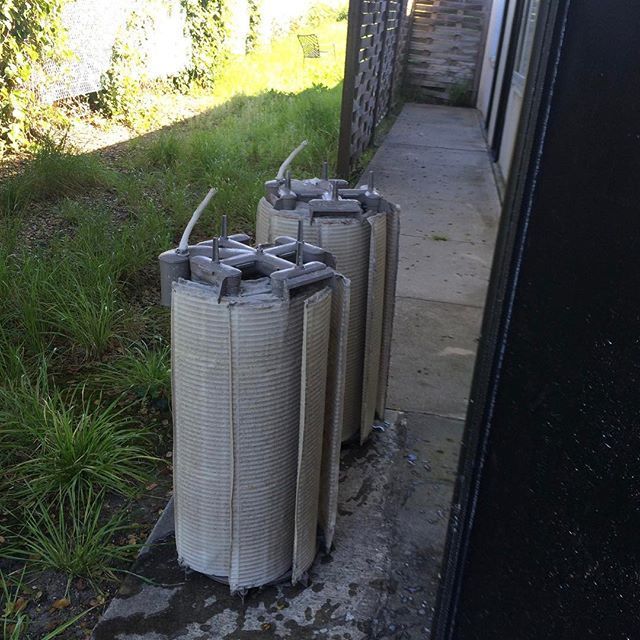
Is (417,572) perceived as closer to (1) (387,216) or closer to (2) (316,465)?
(2) (316,465)

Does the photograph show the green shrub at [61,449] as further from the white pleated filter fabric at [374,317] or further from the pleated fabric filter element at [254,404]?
the white pleated filter fabric at [374,317]

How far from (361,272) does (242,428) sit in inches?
34.1

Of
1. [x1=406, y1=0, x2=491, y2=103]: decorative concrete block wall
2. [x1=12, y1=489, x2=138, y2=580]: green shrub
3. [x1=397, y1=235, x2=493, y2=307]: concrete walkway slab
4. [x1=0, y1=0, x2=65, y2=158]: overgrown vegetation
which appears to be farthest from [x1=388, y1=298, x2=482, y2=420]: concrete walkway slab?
[x1=406, y1=0, x2=491, y2=103]: decorative concrete block wall

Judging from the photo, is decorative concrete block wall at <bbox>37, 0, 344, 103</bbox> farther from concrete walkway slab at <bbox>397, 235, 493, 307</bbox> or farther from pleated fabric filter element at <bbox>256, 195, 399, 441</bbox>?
pleated fabric filter element at <bbox>256, 195, 399, 441</bbox>

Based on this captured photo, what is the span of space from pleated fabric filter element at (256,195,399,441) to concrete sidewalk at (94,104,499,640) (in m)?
0.24

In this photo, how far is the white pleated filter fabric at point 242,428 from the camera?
65.6 inches

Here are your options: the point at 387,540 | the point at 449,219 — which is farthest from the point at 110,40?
the point at 387,540

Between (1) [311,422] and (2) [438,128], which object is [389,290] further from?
(2) [438,128]

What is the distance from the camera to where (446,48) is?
506 inches

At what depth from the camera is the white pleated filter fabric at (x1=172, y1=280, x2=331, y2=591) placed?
1666 millimetres

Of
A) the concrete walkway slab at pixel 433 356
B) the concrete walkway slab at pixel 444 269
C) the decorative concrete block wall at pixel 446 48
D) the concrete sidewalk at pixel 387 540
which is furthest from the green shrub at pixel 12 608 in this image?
the decorative concrete block wall at pixel 446 48

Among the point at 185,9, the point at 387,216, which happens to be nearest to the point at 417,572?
the point at 387,216

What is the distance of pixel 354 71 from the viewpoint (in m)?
5.95

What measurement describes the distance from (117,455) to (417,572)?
3.83 feet
